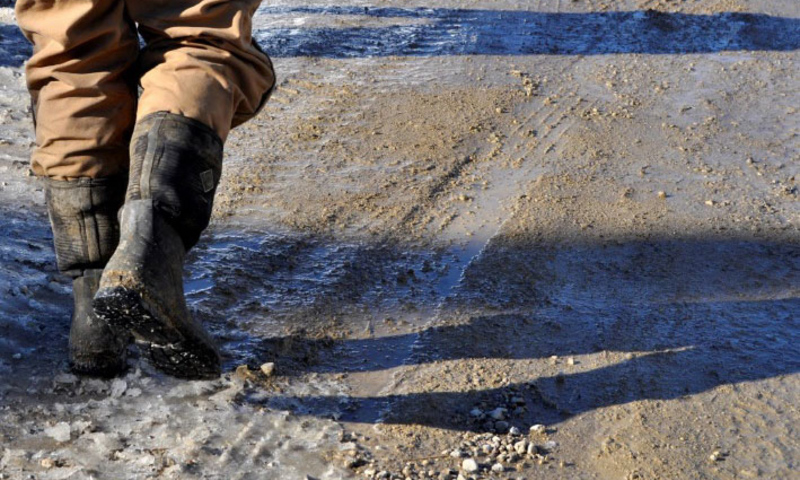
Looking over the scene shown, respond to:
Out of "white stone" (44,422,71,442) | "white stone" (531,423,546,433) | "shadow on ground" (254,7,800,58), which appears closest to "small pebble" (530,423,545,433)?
"white stone" (531,423,546,433)

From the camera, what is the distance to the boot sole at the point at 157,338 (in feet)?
7.36

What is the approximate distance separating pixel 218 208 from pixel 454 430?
1736 millimetres

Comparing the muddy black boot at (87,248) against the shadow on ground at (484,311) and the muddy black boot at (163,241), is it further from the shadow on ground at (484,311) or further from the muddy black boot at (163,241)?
the muddy black boot at (163,241)

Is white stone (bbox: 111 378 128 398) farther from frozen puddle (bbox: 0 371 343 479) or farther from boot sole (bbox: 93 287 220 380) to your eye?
boot sole (bbox: 93 287 220 380)

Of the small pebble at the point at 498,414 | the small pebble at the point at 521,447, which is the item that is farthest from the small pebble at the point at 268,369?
the small pebble at the point at 521,447

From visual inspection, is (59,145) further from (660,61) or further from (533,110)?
(660,61)

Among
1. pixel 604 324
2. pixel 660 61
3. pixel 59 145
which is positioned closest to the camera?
pixel 59 145

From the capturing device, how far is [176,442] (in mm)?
2709

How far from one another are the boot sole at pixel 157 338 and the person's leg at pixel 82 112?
47 cm

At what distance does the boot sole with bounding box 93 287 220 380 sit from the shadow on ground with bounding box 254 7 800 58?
380 cm

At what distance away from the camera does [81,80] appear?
8.36 feet

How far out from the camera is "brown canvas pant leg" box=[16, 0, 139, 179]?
251 centimetres

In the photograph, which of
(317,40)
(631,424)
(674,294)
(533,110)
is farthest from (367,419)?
(317,40)

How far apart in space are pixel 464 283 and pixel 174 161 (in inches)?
62.5
